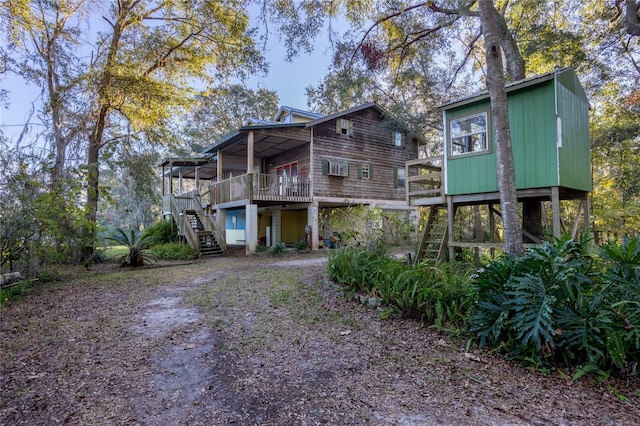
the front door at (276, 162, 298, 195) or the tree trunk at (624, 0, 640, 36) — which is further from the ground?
the tree trunk at (624, 0, 640, 36)

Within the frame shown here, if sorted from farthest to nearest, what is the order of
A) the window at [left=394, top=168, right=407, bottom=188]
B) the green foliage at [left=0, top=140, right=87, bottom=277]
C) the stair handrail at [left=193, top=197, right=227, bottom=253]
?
the window at [left=394, top=168, right=407, bottom=188]
the stair handrail at [left=193, top=197, right=227, bottom=253]
the green foliage at [left=0, top=140, right=87, bottom=277]

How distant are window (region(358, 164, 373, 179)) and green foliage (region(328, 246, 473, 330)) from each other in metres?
11.3

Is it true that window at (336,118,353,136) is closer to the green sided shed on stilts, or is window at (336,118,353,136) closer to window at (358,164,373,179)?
window at (358,164,373,179)

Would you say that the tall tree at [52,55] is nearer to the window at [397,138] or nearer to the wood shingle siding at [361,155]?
the wood shingle siding at [361,155]

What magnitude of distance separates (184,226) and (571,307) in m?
14.6

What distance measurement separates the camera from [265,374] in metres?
3.24

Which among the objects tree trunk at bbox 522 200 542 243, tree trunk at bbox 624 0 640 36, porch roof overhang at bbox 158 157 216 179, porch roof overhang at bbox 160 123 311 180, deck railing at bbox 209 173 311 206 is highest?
tree trunk at bbox 624 0 640 36

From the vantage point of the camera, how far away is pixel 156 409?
2646mm

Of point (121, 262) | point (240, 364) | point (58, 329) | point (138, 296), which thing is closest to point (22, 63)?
point (121, 262)

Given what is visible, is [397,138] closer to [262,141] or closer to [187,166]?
[262,141]

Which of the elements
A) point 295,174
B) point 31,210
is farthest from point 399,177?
point 31,210

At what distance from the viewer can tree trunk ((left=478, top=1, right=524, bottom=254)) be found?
16.6 feet

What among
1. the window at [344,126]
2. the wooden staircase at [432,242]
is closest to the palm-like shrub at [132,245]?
the wooden staircase at [432,242]

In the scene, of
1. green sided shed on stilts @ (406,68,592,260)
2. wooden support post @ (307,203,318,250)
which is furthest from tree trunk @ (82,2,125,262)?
green sided shed on stilts @ (406,68,592,260)
